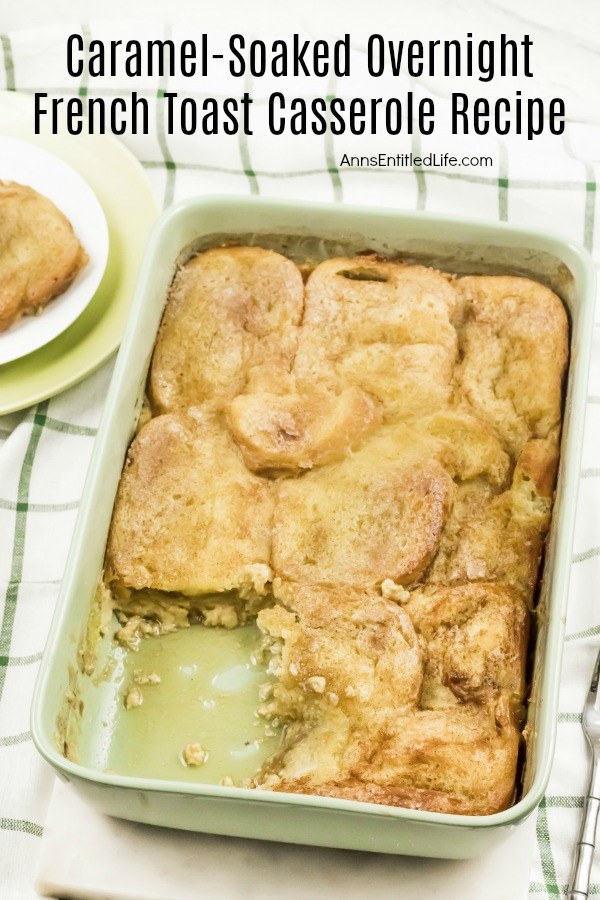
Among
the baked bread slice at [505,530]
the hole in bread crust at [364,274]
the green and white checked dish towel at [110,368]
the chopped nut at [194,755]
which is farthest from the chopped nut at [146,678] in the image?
the hole in bread crust at [364,274]

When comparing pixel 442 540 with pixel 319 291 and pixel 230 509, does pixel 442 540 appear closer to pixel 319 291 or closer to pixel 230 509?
pixel 230 509

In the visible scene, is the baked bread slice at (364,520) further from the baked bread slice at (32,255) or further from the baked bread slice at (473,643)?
the baked bread slice at (32,255)

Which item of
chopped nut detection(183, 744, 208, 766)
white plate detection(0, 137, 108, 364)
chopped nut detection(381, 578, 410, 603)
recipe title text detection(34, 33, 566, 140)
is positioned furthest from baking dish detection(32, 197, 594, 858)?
recipe title text detection(34, 33, 566, 140)

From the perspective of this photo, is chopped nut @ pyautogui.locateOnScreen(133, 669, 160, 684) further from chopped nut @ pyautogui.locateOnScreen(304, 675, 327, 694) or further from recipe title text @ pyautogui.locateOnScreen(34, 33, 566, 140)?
recipe title text @ pyautogui.locateOnScreen(34, 33, 566, 140)

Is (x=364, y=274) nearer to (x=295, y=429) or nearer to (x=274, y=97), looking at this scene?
(x=295, y=429)

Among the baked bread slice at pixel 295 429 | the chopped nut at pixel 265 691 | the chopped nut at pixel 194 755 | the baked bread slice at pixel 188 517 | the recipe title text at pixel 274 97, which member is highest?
the recipe title text at pixel 274 97

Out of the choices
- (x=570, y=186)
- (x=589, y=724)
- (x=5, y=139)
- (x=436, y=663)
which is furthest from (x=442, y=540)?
(x=5, y=139)

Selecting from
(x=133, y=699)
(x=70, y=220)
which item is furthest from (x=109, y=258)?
(x=133, y=699)
